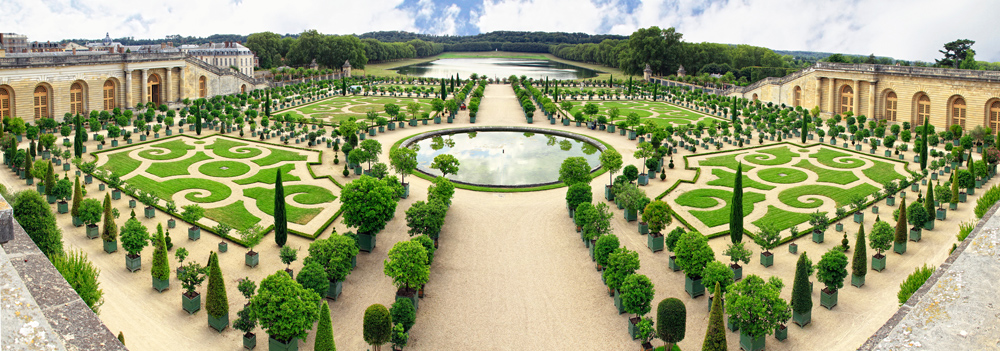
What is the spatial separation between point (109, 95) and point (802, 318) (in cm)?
7144

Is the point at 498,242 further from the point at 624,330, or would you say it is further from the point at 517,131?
the point at 517,131

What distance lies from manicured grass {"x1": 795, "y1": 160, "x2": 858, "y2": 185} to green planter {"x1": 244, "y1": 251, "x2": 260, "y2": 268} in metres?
35.0

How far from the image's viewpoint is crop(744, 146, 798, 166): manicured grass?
49.4 meters

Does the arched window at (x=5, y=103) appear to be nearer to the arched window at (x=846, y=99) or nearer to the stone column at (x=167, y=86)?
the stone column at (x=167, y=86)

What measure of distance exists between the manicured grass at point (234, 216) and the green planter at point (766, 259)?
79.7ft

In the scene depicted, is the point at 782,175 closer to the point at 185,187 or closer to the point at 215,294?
the point at 215,294

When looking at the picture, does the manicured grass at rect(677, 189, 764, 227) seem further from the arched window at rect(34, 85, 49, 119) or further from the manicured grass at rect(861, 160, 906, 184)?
the arched window at rect(34, 85, 49, 119)

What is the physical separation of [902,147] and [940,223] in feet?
70.8

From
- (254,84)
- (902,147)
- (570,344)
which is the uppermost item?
(254,84)

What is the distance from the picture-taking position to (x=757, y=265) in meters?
29.4

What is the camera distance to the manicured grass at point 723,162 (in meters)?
47.8

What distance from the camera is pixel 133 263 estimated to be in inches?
1082

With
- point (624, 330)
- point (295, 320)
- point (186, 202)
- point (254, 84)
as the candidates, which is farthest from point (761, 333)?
point (254, 84)

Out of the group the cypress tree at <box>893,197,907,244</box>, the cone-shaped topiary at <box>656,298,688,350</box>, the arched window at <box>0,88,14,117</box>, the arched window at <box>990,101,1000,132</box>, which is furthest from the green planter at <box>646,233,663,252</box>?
the arched window at <box>0,88,14,117</box>
